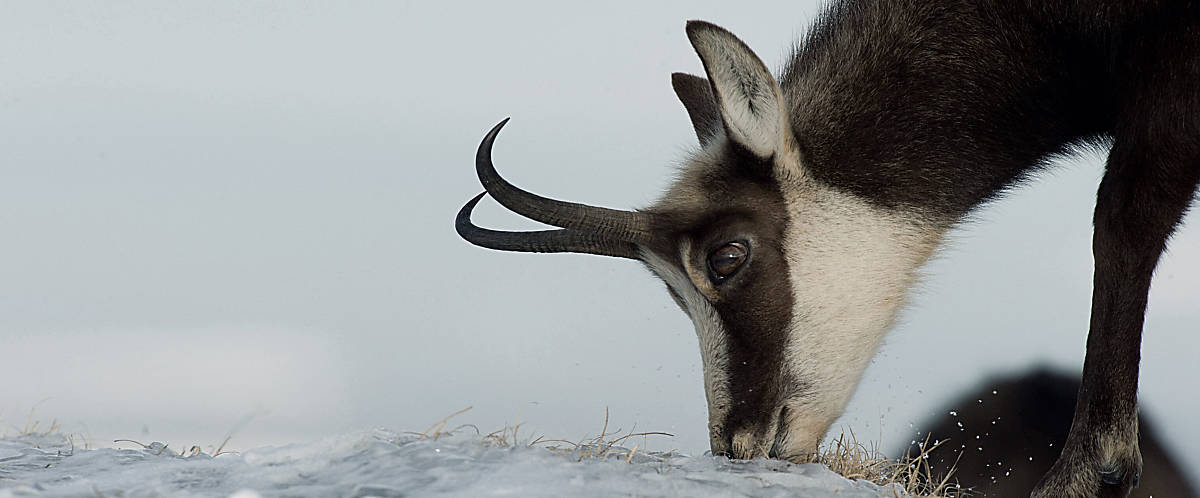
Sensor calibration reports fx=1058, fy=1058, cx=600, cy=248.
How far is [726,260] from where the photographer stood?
421cm

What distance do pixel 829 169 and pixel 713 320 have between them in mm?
797

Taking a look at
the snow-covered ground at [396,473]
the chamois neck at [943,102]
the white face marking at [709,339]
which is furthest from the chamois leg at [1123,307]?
the white face marking at [709,339]

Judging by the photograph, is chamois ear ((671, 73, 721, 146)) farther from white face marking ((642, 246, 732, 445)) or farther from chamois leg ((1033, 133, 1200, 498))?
chamois leg ((1033, 133, 1200, 498))

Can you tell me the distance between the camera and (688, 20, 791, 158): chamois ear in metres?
3.86

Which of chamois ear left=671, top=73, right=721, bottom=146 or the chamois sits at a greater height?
chamois ear left=671, top=73, right=721, bottom=146

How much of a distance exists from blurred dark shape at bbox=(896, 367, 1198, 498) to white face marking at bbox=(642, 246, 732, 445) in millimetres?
2081

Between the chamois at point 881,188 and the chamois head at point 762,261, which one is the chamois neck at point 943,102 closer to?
the chamois at point 881,188

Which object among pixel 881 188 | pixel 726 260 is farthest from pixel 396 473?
pixel 881 188

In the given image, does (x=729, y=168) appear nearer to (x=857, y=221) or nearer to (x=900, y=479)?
(x=857, y=221)

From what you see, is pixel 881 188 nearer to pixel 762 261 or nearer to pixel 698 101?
pixel 762 261

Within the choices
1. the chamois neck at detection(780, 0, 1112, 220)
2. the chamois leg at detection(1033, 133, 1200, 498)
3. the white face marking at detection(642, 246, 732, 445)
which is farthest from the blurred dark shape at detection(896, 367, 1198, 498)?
the white face marking at detection(642, 246, 732, 445)

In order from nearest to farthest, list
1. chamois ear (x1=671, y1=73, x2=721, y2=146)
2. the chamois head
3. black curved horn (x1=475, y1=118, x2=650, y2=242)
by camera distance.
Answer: the chamois head, black curved horn (x1=475, y1=118, x2=650, y2=242), chamois ear (x1=671, y1=73, x2=721, y2=146)

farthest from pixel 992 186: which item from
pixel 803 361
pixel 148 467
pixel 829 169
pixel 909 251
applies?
pixel 148 467

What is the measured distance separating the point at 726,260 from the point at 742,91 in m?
0.67
